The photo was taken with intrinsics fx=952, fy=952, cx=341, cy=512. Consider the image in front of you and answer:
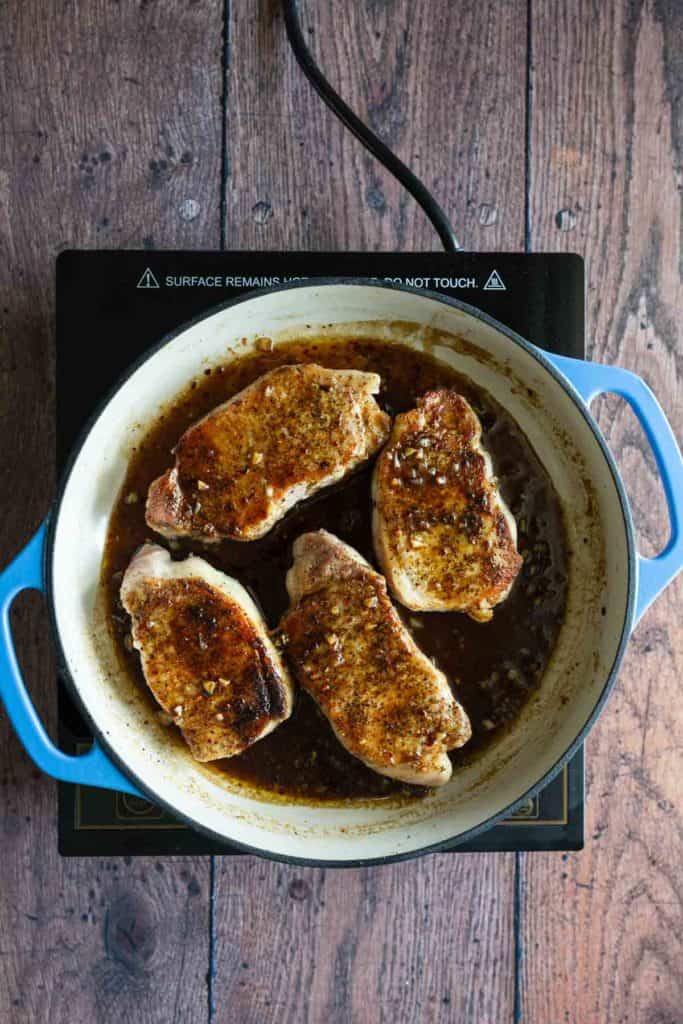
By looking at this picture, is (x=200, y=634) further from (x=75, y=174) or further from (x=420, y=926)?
(x=75, y=174)

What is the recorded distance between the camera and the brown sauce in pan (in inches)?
75.3

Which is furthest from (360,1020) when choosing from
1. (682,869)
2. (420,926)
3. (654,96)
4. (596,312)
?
(654,96)

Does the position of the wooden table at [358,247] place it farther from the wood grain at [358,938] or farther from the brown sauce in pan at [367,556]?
the brown sauce in pan at [367,556]

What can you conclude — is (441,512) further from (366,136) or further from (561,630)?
(366,136)

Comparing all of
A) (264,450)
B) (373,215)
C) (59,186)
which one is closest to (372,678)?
(264,450)

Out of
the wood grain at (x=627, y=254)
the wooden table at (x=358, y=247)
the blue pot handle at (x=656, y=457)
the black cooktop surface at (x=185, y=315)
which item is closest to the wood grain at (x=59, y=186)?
the wooden table at (x=358, y=247)

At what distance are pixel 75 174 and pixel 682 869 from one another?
1.98 metres

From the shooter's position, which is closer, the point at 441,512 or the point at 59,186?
the point at 441,512

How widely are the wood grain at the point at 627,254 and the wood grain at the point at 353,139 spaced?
159 mm

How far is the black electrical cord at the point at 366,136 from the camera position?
6.29 feet

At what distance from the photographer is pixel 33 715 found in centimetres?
171

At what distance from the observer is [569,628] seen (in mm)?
1927

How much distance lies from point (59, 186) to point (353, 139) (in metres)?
0.63

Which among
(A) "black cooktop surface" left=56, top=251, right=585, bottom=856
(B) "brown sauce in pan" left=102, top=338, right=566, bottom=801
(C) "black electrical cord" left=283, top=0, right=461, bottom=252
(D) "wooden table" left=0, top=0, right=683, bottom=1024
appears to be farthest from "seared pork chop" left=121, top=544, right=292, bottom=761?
(C) "black electrical cord" left=283, top=0, right=461, bottom=252
